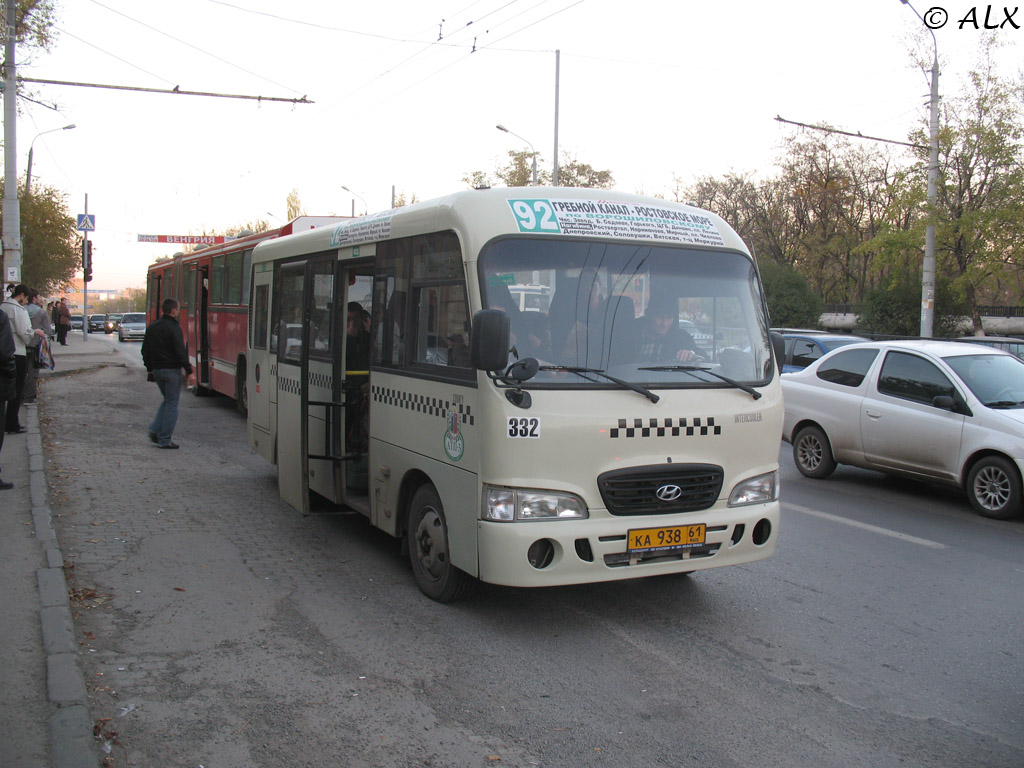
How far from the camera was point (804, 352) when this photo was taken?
17.6m

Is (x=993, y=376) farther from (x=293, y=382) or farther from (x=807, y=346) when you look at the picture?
(x=807, y=346)

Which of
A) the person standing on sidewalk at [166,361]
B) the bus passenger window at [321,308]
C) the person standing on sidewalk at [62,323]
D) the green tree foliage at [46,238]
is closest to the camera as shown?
the bus passenger window at [321,308]

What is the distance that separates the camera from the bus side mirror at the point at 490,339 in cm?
490

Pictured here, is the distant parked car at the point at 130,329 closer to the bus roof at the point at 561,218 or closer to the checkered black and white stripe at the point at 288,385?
the checkered black and white stripe at the point at 288,385

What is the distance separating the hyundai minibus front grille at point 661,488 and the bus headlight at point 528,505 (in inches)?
7.5

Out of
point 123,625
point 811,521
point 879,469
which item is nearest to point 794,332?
point 879,469

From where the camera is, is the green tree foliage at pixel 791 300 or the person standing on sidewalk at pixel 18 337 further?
the green tree foliage at pixel 791 300

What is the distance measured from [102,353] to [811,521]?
31489 millimetres

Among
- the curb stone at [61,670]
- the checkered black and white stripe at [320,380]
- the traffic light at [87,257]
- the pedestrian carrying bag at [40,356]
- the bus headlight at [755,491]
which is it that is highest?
the traffic light at [87,257]

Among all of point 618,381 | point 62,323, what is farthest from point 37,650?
point 62,323

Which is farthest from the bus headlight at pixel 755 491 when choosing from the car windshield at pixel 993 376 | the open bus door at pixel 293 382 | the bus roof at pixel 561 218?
the car windshield at pixel 993 376

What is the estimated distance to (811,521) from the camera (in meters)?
8.72

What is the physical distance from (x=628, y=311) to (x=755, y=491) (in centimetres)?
141

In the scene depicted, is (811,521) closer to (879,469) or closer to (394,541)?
(879,469)
